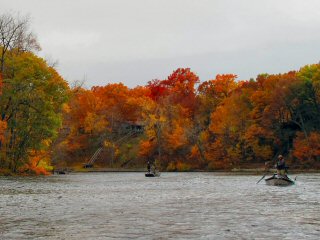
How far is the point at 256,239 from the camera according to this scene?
1480cm

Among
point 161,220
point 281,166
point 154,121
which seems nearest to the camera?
point 161,220

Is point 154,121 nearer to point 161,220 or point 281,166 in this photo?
point 281,166

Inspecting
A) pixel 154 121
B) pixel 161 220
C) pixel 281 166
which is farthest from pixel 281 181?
pixel 154 121

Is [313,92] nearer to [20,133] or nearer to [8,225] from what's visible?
[20,133]

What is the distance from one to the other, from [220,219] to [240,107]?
276ft

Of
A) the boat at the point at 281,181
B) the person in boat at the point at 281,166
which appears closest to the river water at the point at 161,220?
the boat at the point at 281,181

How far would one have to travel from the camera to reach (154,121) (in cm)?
10800

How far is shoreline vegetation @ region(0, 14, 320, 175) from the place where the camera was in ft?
215

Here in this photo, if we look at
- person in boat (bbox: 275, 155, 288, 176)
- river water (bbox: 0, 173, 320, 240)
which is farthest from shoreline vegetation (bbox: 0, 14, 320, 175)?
river water (bbox: 0, 173, 320, 240)

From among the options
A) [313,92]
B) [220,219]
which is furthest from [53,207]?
[313,92]

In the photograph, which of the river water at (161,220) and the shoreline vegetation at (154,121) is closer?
the river water at (161,220)

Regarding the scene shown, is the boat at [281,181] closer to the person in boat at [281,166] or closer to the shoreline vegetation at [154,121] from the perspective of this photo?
the person in boat at [281,166]

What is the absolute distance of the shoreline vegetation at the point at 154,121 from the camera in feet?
215

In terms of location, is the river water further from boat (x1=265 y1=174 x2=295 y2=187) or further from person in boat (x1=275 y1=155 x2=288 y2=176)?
person in boat (x1=275 y1=155 x2=288 y2=176)
